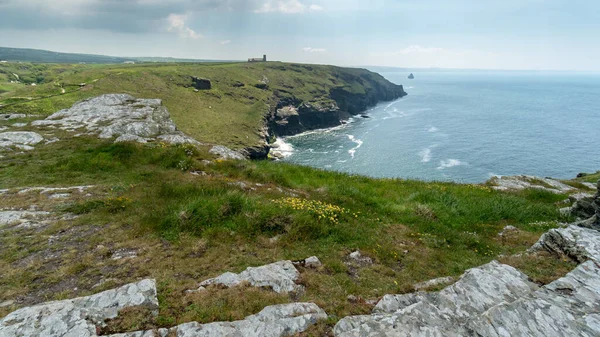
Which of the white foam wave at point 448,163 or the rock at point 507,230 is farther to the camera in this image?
the white foam wave at point 448,163

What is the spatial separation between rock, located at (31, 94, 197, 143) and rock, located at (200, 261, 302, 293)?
61.5 feet

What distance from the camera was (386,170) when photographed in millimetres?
85312

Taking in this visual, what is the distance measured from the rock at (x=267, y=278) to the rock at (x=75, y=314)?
163 cm

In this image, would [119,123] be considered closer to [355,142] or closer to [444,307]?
[444,307]

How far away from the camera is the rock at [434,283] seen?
26.4 feet

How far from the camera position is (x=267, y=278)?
8031 millimetres

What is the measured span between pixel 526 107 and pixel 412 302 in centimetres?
23850

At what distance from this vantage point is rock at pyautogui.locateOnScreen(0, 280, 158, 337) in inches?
216

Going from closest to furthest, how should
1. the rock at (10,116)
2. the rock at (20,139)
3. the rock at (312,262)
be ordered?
the rock at (312,262) < the rock at (20,139) < the rock at (10,116)

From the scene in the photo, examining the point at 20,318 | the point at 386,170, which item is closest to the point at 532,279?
the point at 20,318

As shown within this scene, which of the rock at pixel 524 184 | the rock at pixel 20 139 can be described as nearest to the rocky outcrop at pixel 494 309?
the rock at pixel 524 184

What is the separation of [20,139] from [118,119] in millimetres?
7513

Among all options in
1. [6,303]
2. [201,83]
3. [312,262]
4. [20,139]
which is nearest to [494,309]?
[312,262]

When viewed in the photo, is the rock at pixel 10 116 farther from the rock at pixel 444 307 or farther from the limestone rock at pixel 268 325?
the rock at pixel 444 307
